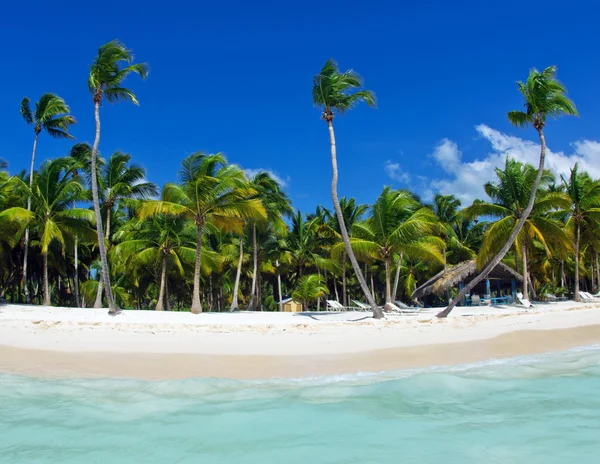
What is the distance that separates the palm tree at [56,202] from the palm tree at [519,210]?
668 inches

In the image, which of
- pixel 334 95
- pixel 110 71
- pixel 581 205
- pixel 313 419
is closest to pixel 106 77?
pixel 110 71

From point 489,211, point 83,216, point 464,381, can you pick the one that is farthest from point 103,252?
point 489,211

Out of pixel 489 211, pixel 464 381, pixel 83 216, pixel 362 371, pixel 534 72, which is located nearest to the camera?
pixel 464 381

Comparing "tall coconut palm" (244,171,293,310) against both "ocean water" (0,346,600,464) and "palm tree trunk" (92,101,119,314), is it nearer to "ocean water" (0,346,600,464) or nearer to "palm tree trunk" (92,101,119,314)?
"palm tree trunk" (92,101,119,314)

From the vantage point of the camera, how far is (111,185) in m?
20.3

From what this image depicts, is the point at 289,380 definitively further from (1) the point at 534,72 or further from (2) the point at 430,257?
(1) the point at 534,72

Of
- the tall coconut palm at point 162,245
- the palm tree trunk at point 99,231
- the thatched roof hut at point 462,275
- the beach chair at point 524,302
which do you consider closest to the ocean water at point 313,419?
the palm tree trunk at point 99,231

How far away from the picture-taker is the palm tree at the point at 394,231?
17844 millimetres

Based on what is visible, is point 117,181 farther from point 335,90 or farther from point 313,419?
point 313,419

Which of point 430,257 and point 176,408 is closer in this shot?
point 176,408

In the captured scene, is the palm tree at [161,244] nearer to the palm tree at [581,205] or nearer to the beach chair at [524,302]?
the beach chair at [524,302]

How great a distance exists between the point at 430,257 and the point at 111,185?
1418 centimetres

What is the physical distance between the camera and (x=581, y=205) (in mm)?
21406

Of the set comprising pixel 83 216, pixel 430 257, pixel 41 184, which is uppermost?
pixel 41 184
